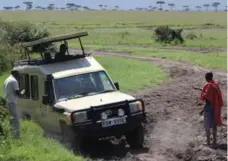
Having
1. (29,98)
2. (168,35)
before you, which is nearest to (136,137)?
(29,98)

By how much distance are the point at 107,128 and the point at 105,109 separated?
0.36 m

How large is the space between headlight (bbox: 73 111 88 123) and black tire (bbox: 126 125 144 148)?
1218 mm

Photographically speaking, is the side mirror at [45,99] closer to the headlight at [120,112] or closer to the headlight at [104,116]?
the headlight at [104,116]

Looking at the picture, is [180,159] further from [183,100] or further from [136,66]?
[136,66]

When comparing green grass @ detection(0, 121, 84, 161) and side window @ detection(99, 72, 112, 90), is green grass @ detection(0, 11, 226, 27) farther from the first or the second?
green grass @ detection(0, 121, 84, 161)

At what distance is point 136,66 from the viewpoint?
2794 centimetres

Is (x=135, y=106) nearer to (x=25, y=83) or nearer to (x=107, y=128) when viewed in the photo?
(x=107, y=128)

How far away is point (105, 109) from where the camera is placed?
35.7 ft

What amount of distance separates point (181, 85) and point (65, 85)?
10.4m

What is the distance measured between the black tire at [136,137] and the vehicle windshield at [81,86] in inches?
42.5

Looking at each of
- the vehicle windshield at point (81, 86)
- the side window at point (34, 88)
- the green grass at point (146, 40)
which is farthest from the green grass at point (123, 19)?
the vehicle windshield at point (81, 86)

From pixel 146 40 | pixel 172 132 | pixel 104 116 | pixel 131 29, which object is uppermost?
pixel 104 116

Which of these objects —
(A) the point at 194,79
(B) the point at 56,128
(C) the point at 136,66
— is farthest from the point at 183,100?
(C) the point at 136,66

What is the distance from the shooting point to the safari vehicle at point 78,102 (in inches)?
424
